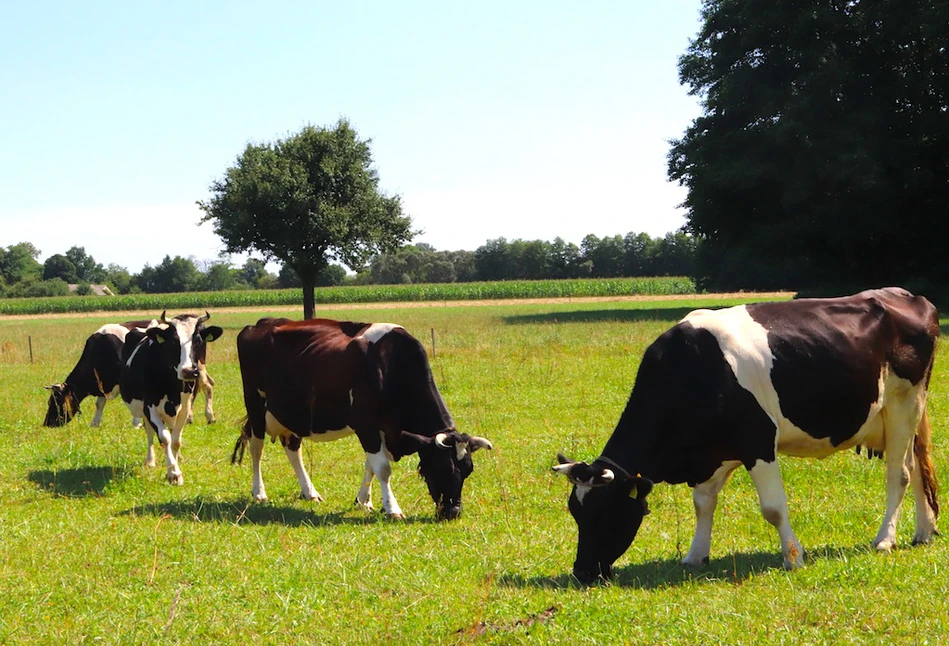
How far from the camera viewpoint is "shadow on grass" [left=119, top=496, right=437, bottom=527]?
9.65 meters

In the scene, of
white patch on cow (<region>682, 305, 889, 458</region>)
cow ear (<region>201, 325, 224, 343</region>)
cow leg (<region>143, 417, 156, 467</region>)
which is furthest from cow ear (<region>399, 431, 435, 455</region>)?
cow leg (<region>143, 417, 156, 467</region>)

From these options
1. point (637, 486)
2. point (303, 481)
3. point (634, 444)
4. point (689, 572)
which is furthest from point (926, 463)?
point (303, 481)

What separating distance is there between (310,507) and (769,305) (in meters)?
5.48

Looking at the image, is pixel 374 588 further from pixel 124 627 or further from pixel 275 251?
pixel 275 251

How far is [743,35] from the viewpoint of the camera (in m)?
40.8

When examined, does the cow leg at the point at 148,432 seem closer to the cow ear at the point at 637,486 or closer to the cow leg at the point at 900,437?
the cow ear at the point at 637,486

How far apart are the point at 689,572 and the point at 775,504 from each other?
2.81ft

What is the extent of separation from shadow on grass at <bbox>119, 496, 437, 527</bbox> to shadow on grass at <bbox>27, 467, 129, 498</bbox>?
141 centimetres

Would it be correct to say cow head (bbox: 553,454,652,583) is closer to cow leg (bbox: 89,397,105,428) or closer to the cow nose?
the cow nose

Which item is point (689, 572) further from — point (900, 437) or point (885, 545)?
point (900, 437)

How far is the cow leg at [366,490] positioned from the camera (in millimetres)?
10195

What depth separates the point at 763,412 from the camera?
7.26 meters

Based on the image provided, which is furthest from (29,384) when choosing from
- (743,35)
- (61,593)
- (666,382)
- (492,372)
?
(743,35)

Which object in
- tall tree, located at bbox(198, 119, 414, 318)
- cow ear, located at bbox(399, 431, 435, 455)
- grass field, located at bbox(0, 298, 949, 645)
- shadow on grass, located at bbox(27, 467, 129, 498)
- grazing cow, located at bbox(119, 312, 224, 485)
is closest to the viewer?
grass field, located at bbox(0, 298, 949, 645)
